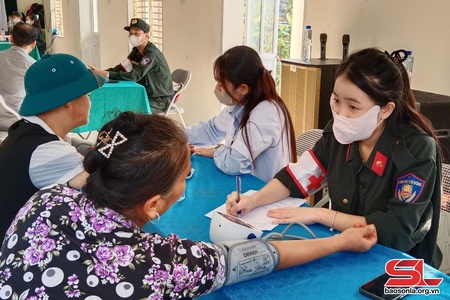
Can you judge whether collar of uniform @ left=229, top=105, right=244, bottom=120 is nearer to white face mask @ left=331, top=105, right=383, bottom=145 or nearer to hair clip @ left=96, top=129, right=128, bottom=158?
white face mask @ left=331, top=105, right=383, bottom=145

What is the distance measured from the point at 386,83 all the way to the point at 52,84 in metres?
1.02

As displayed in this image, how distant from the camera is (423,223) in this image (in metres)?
1.33

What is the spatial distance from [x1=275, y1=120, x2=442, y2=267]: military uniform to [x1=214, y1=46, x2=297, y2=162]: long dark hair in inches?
15.9

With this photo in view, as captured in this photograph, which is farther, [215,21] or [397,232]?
[215,21]

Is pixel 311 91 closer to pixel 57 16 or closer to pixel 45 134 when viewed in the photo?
pixel 45 134

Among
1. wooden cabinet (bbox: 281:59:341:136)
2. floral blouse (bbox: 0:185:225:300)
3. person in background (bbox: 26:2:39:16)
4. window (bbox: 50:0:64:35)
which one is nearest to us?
floral blouse (bbox: 0:185:225:300)

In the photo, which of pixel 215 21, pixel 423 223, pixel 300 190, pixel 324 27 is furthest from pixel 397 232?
pixel 215 21

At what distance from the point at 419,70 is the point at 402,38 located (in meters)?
0.24

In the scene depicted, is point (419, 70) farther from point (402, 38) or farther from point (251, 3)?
point (251, 3)

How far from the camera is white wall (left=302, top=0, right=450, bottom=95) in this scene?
262 centimetres

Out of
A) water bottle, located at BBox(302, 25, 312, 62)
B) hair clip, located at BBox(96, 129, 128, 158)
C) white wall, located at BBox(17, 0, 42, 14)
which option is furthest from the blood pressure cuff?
white wall, located at BBox(17, 0, 42, 14)

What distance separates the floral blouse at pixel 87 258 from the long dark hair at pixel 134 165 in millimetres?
35

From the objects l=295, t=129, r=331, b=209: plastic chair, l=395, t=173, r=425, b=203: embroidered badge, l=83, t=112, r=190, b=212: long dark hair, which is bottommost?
l=295, t=129, r=331, b=209: plastic chair

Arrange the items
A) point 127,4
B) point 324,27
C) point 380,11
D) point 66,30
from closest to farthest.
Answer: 1. point 380,11
2. point 324,27
3. point 127,4
4. point 66,30
